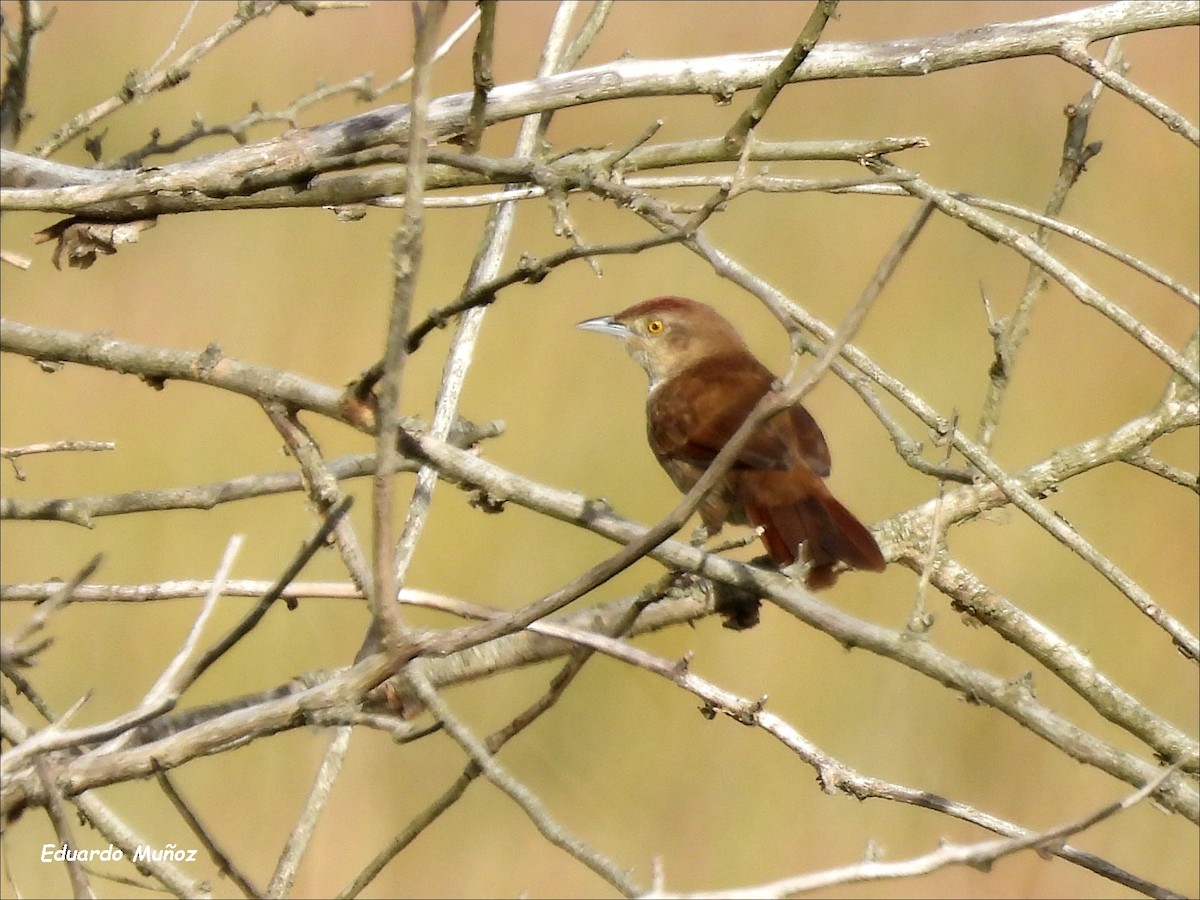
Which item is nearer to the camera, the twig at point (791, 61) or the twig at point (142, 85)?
the twig at point (791, 61)

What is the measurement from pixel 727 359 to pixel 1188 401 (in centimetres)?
211

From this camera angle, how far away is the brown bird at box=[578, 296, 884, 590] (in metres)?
3.27

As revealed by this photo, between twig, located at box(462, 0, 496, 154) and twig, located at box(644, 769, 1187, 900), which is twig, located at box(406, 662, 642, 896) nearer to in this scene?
twig, located at box(644, 769, 1187, 900)

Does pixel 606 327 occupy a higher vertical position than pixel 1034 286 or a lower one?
higher

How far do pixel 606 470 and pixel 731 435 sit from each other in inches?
75.3

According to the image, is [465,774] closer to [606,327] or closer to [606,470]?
[606,327]

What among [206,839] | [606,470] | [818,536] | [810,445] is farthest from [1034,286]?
[606,470]

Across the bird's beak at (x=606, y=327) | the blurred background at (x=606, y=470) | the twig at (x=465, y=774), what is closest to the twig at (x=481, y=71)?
the twig at (x=465, y=774)

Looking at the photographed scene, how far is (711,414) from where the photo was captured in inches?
162

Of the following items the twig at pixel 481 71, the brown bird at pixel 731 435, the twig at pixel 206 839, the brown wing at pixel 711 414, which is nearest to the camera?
the twig at pixel 481 71

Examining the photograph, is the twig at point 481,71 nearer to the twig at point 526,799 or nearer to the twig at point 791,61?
the twig at point 791,61

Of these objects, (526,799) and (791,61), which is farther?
(791,61)

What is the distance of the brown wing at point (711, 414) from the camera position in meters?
3.79

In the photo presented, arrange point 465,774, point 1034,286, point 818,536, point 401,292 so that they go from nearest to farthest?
point 401,292 → point 465,774 → point 1034,286 → point 818,536
